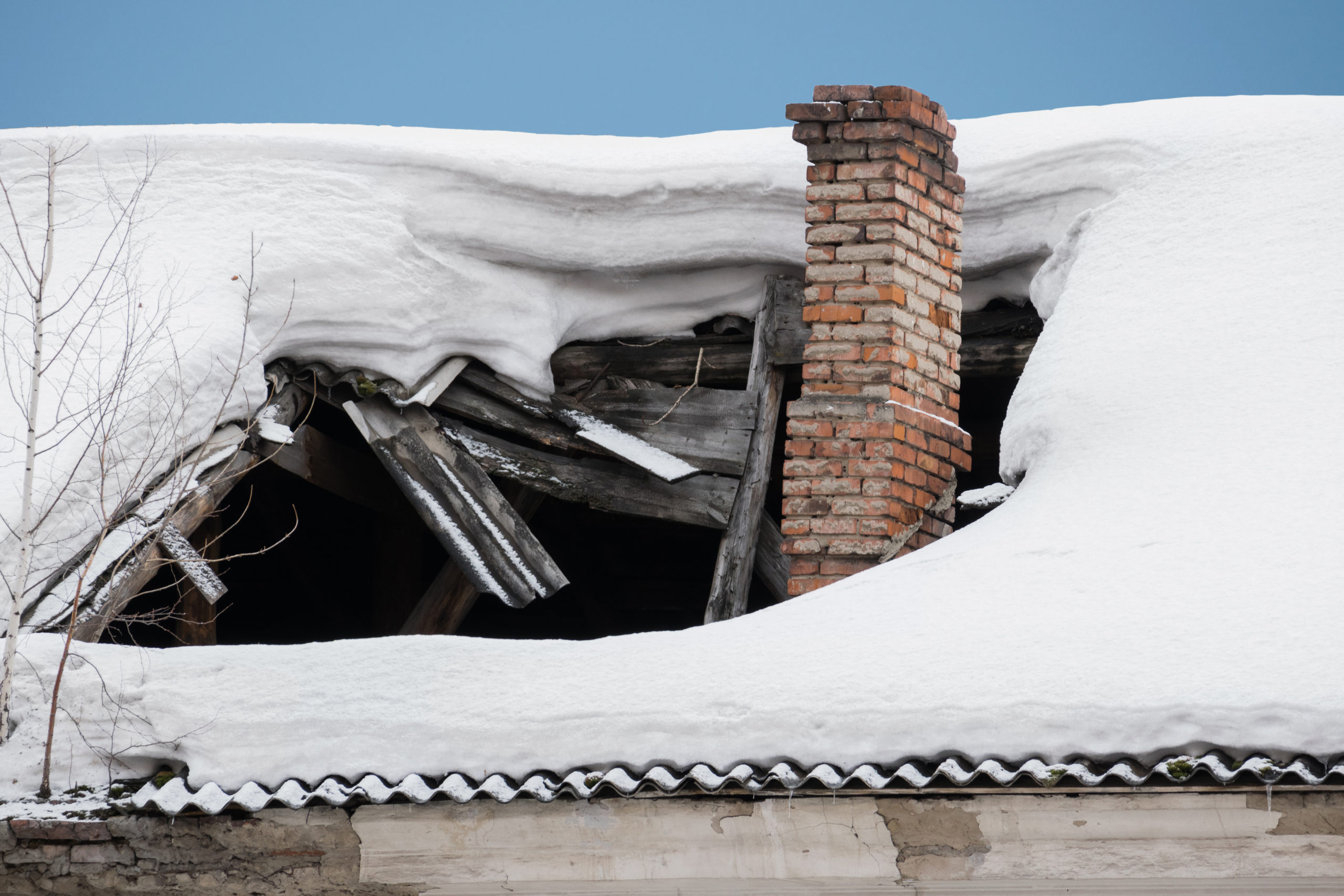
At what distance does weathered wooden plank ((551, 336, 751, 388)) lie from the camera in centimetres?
692

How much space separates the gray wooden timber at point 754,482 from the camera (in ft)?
21.3

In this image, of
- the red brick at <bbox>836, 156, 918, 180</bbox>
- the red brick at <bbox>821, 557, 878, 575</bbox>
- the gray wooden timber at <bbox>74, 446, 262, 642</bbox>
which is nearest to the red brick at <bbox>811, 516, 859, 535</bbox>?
the red brick at <bbox>821, 557, 878, 575</bbox>

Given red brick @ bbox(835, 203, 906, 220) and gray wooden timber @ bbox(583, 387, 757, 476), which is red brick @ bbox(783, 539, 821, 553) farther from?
red brick @ bbox(835, 203, 906, 220)

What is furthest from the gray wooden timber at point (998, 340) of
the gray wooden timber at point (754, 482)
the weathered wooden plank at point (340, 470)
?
the weathered wooden plank at point (340, 470)

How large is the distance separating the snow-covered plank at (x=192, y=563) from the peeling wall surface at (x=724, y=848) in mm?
1661

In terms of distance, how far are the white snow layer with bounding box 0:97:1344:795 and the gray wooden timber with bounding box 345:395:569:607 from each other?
0.89 feet

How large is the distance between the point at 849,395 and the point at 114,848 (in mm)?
3135

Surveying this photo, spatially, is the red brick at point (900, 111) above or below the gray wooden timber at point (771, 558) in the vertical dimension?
above

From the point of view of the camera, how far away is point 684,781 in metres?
3.97

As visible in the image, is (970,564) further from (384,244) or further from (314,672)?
(384,244)

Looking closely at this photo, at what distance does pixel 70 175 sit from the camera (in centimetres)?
709

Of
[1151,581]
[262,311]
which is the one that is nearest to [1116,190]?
[1151,581]

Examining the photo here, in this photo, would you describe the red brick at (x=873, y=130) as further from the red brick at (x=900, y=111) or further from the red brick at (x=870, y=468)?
the red brick at (x=870, y=468)

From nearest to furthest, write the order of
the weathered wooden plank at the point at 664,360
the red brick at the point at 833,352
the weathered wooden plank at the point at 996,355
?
the red brick at the point at 833,352, the weathered wooden plank at the point at 996,355, the weathered wooden plank at the point at 664,360
